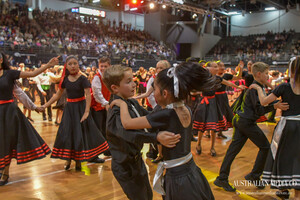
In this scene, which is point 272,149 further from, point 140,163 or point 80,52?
point 80,52

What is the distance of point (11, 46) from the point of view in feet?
43.8

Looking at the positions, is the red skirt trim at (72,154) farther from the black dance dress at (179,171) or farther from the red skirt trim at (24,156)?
the black dance dress at (179,171)

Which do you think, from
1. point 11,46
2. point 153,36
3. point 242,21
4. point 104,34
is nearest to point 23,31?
point 11,46

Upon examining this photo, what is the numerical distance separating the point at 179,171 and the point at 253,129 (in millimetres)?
1713

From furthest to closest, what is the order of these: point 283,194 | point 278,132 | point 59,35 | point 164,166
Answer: point 59,35 < point 283,194 < point 278,132 < point 164,166

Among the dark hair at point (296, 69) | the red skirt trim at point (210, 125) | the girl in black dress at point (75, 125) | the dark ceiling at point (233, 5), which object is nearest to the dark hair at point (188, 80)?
the dark hair at point (296, 69)

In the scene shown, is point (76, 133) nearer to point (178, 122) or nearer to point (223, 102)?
point (178, 122)

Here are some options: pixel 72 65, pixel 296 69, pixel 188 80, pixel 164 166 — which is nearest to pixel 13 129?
pixel 72 65

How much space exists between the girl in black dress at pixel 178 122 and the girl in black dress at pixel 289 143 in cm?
115

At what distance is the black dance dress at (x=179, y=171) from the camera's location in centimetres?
172

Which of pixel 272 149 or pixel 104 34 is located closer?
pixel 272 149

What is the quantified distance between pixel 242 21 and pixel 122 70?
29.9 meters

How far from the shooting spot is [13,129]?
3.35 m

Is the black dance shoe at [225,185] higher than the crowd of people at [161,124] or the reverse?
the reverse
